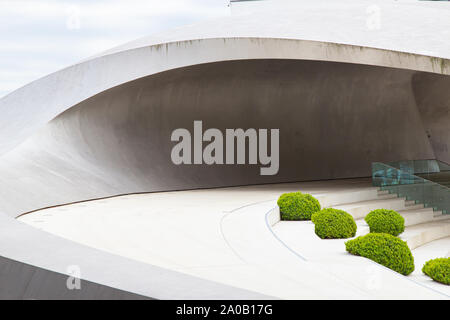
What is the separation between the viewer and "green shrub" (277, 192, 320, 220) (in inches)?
406

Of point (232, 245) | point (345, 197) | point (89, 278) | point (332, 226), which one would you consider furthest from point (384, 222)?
point (89, 278)

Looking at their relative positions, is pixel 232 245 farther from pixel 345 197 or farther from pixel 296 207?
pixel 345 197

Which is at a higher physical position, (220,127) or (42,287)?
(220,127)

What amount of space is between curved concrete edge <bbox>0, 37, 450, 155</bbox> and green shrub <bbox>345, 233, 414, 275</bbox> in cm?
639

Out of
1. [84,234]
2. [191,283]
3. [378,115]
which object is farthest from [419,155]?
[191,283]

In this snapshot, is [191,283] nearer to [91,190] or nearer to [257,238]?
[257,238]

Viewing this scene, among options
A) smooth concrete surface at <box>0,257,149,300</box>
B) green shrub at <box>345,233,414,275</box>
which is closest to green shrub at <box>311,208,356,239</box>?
green shrub at <box>345,233,414,275</box>

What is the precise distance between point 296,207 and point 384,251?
3.41 meters

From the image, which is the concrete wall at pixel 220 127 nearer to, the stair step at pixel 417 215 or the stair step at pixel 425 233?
the stair step at pixel 417 215

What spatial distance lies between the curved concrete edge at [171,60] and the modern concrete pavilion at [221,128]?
33 millimetres

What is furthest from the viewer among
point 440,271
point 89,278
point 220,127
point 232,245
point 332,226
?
point 220,127

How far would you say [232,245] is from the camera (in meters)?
6.65

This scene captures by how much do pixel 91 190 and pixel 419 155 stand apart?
15098 mm

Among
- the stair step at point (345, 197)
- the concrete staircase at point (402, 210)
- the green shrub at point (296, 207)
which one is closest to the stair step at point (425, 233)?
the concrete staircase at point (402, 210)
